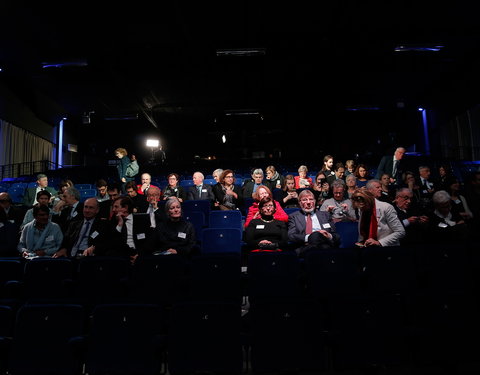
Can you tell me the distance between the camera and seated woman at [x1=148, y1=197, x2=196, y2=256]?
11.6ft

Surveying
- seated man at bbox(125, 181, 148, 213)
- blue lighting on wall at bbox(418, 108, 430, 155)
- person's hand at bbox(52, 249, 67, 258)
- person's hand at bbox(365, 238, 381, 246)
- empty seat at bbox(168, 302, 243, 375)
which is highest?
blue lighting on wall at bbox(418, 108, 430, 155)

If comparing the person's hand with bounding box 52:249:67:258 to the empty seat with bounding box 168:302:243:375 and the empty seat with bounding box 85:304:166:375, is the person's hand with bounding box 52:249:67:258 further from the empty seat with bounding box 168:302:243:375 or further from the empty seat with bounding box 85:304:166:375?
the empty seat with bounding box 168:302:243:375

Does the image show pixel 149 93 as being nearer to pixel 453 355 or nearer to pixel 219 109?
pixel 219 109

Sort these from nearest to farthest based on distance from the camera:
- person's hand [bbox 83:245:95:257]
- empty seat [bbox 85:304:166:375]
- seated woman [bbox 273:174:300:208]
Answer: empty seat [bbox 85:304:166:375], person's hand [bbox 83:245:95:257], seated woman [bbox 273:174:300:208]

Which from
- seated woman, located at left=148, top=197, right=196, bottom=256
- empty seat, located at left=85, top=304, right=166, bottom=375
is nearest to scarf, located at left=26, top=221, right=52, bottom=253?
seated woman, located at left=148, top=197, right=196, bottom=256

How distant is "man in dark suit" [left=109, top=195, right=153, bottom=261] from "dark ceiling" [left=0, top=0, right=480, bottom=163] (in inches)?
183

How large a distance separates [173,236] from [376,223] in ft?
6.36

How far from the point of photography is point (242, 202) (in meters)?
5.69

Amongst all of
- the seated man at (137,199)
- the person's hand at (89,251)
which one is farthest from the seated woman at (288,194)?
the person's hand at (89,251)

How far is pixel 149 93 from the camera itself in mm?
11938

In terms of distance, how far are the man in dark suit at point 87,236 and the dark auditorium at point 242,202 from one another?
0.05 feet

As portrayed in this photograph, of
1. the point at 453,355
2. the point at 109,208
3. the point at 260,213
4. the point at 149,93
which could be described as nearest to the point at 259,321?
the point at 453,355

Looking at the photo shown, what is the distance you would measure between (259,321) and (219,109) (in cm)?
1244

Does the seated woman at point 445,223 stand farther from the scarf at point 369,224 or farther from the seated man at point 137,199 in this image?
the seated man at point 137,199
